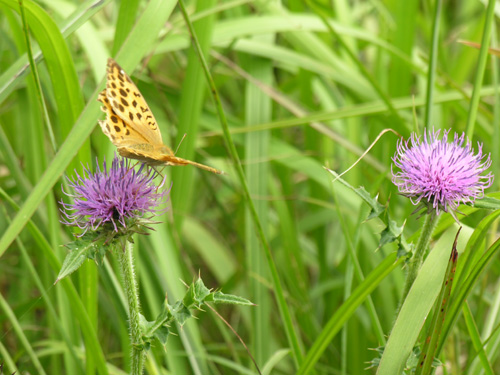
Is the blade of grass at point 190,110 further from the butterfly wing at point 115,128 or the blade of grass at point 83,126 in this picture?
the butterfly wing at point 115,128

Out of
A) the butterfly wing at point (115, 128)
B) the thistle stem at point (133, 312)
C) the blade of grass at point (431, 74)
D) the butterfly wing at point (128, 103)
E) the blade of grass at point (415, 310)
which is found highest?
the blade of grass at point (431, 74)

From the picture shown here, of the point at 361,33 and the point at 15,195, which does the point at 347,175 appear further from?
the point at 15,195

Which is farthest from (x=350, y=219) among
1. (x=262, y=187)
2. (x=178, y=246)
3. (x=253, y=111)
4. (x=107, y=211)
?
(x=107, y=211)

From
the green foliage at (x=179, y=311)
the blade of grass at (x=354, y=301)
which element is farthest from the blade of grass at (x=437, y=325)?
the green foliage at (x=179, y=311)

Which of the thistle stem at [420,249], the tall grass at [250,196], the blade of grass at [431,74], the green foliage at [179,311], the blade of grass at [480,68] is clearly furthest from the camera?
the blade of grass at [431,74]

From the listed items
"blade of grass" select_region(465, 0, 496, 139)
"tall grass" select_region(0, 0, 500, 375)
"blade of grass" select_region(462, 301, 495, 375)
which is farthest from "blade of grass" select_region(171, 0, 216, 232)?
"blade of grass" select_region(462, 301, 495, 375)

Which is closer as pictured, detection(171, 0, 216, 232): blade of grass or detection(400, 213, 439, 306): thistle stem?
detection(400, 213, 439, 306): thistle stem

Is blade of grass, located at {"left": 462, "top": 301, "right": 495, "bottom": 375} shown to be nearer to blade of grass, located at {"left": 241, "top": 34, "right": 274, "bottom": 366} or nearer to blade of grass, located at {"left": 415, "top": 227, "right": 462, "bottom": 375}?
blade of grass, located at {"left": 415, "top": 227, "right": 462, "bottom": 375}
